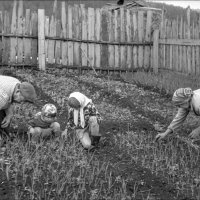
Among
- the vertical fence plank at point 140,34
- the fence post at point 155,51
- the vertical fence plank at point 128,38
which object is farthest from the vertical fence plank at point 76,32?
the fence post at point 155,51

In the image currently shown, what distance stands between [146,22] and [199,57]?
202 centimetres

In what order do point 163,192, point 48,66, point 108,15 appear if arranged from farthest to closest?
point 108,15, point 48,66, point 163,192

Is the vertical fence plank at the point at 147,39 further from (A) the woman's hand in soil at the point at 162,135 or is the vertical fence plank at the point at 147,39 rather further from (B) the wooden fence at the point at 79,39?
(A) the woman's hand in soil at the point at 162,135

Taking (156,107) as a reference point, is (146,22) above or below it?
above

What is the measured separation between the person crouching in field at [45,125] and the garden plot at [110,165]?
19 centimetres

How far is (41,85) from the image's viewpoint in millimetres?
8766

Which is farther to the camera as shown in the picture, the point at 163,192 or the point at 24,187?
the point at 163,192

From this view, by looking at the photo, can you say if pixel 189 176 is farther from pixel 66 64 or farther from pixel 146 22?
pixel 146 22

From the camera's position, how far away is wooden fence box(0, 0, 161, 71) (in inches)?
402

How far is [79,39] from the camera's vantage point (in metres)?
10.8

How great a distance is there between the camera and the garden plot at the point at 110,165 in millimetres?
3746

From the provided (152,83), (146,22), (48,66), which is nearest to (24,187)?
(152,83)

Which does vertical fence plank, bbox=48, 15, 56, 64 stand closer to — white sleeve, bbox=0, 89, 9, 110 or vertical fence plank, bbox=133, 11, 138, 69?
vertical fence plank, bbox=133, 11, 138, 69

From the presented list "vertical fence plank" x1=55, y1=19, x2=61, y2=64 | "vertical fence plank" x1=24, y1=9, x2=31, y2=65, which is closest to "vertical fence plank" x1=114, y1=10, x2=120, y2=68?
"vertical fence plank" x1=55, y1=19, x2=61, y2=64
